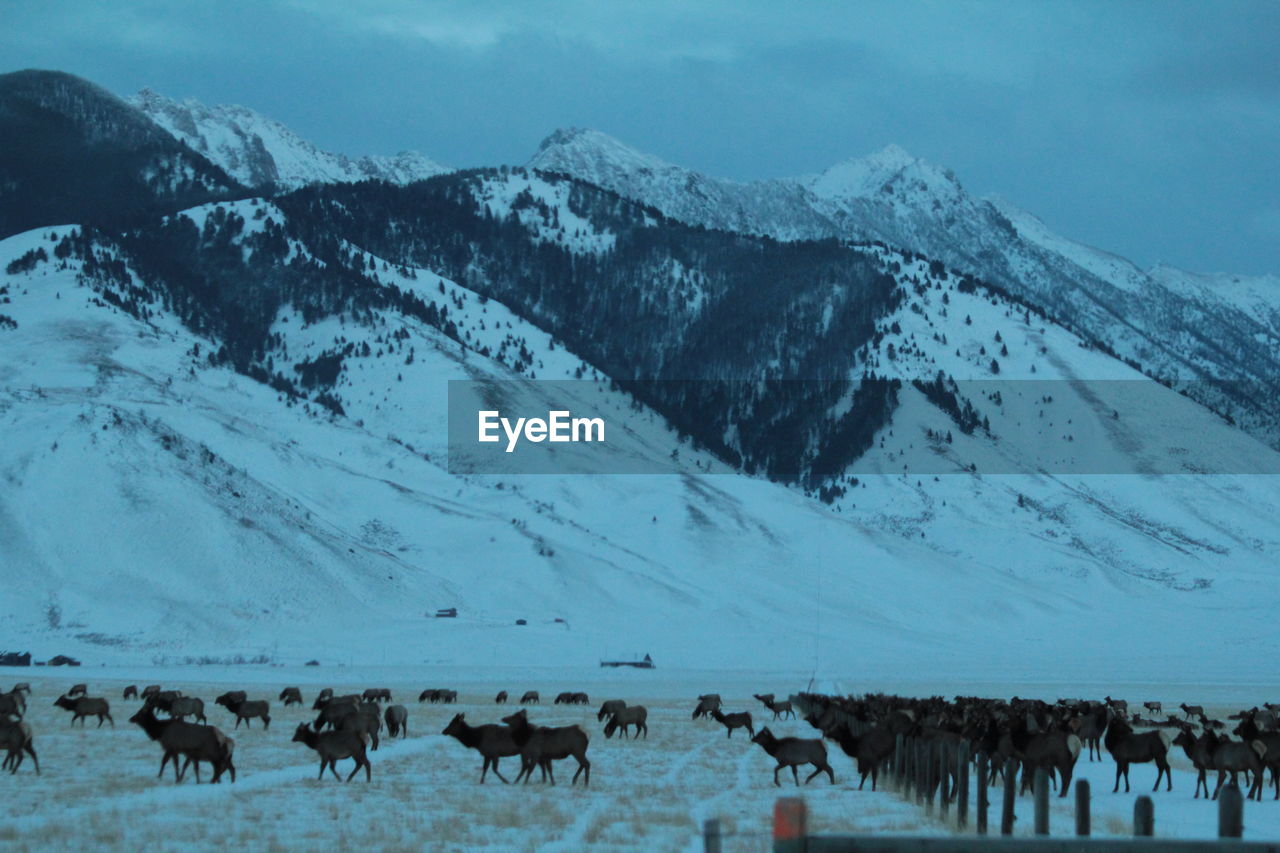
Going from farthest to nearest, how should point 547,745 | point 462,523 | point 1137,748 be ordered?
point 462,523
point 1137,748
point 547,745

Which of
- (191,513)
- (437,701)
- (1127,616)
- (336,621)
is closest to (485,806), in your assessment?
(437,701)

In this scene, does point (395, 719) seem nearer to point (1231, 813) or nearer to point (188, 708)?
point (188, 708)

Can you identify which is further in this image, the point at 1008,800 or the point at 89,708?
the point at 89,708

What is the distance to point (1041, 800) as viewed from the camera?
604 inches

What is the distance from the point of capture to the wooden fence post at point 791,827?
356 inches

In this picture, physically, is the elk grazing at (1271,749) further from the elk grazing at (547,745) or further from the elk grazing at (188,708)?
the elk grazing at (188,708)

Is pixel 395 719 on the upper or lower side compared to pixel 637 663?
upper

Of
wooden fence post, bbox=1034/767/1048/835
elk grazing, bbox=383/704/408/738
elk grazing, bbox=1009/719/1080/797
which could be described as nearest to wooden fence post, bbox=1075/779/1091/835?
wooden fence post, bbox=1034/767/1048/835

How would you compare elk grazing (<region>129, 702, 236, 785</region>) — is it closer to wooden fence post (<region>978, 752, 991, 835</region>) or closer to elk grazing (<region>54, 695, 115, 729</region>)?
wooden fence post (<region>978, 752, 991, 835</region>)

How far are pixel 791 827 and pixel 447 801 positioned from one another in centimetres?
1416

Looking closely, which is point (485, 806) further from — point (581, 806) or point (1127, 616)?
point (1127, 616)

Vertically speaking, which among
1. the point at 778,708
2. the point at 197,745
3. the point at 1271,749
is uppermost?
the point at 1271,749

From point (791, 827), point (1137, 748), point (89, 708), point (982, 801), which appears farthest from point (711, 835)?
point (89, 708)

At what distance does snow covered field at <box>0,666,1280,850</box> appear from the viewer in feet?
60.4
